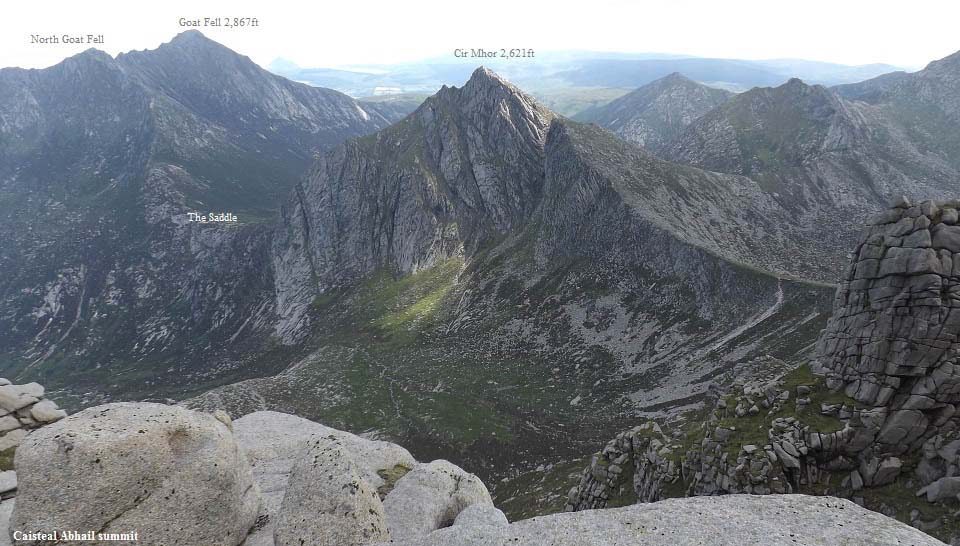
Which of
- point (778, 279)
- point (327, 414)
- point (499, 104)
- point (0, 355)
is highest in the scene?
point (499, 104)

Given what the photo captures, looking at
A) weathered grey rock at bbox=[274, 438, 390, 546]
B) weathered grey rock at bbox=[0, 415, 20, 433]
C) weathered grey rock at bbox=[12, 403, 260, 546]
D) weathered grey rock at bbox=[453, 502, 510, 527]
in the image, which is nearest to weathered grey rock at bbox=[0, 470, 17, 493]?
weathered grey rock at bbox=[0, 415, 20, 433]

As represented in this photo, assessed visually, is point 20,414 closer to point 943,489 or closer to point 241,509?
point 241,509

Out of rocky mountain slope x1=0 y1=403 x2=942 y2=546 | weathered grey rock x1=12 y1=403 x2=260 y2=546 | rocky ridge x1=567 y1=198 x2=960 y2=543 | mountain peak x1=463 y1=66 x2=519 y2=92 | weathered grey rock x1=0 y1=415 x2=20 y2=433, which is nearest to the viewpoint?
weathered grey rock x1=12 y1=403 x2=260 y2=546

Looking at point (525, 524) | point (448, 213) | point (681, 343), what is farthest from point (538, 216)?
point (525, 524)

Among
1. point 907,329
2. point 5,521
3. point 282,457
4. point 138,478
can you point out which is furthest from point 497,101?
point 5,521

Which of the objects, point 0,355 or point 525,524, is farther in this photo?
point 0,355

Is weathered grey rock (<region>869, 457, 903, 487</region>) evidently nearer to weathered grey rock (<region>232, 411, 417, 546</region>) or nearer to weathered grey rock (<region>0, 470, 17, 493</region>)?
weathered grey rock (<region>232, 411, 417, 546</region>)

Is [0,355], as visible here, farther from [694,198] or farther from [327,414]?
[694,198]

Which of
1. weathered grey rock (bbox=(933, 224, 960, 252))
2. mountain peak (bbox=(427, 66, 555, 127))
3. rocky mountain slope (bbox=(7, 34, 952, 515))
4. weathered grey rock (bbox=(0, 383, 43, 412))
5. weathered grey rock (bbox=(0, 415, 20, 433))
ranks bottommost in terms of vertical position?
rocky mountain slope (bbox=(7, 34, 952, 515))
